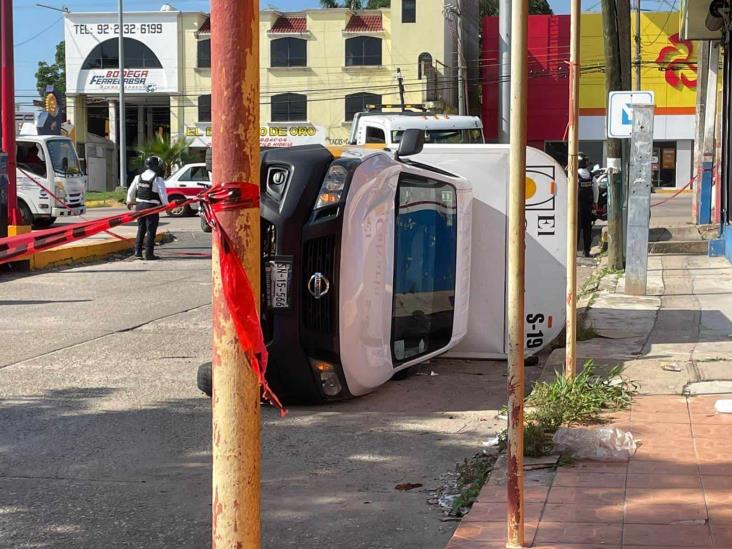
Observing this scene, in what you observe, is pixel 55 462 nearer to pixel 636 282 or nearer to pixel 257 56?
pixel 257 56

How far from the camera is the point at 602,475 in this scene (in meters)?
4.95

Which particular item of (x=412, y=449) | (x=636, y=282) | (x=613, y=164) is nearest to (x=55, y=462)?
(x=412, y=449)

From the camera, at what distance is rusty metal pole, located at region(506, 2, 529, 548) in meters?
3.86

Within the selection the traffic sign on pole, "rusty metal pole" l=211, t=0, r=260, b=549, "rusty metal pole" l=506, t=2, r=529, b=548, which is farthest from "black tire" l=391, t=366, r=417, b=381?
"rusty metal pole" l=211, t=0, r=260, b=549

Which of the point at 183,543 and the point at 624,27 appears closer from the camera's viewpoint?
the point at 183,543

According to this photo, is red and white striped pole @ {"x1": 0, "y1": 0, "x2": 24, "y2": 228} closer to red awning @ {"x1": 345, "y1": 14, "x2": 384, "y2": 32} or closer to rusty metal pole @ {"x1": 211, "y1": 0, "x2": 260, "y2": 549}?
rusty metal pole @ {"x1": 211, "y1": 0, "x2": 260, "y2": 549}

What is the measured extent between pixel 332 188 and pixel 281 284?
2.40 ft

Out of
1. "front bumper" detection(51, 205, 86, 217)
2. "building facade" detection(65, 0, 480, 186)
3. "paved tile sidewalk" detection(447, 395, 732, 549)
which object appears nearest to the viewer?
"paved tile sidewalk" detection(447, 395, 732, 549)

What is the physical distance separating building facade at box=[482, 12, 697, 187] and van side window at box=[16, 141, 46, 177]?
98.9 ft

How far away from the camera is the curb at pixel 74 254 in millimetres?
15911

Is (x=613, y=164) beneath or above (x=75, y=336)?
above

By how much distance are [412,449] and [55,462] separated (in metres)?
2.08

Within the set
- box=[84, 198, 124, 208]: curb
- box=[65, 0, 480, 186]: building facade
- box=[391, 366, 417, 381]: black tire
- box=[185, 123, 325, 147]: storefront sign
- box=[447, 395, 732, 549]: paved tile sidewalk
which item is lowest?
box=[391, 366, 417, 381]: black tire

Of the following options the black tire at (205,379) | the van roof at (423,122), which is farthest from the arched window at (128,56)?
the black tire at (205,379)
